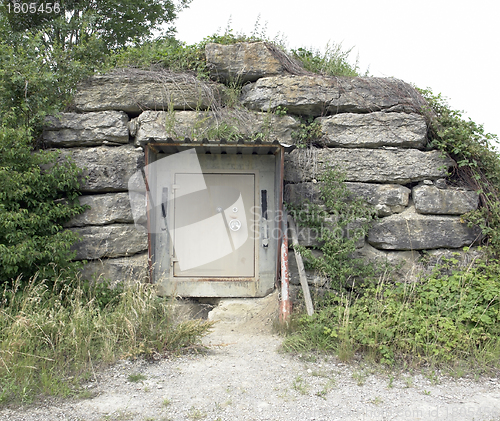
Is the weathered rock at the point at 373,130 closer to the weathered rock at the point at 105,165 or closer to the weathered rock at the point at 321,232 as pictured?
the weathered rock at the point at 321,232

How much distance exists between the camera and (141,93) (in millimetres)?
6316

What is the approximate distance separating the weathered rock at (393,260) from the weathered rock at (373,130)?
5.40 ft

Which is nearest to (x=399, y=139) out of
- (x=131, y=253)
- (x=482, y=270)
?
(x=482, y=270)

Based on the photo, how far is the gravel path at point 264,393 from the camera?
333cm

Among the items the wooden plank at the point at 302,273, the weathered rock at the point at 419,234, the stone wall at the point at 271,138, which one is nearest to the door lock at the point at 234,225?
the wooden plank at the point at 302,273

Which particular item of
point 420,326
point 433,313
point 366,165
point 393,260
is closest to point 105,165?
point 366,165

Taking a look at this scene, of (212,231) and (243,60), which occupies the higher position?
(243,60)

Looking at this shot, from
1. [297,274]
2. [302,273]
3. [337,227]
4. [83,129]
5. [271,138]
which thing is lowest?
[297,274]

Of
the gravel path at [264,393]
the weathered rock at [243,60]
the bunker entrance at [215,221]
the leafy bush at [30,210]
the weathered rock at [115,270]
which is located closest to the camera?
the gravel path at [264,393]

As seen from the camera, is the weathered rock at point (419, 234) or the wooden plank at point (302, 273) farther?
the weathered rock at point (419, 234)

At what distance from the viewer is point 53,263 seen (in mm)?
5094

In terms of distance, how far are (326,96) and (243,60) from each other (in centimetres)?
148

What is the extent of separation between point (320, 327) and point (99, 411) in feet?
8.21

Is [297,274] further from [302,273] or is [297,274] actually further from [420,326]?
[420,326]
